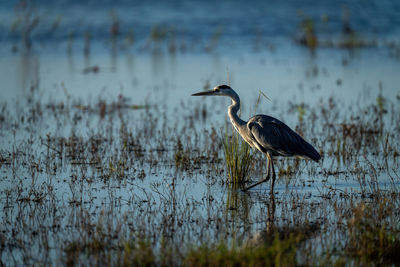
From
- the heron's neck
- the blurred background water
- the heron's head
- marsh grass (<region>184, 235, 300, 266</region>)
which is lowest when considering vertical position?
marsh grass (<region>184, 235, 300, 266</region>)

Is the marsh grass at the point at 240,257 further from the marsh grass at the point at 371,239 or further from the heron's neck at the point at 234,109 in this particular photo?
the heron's neck at the point at 234,109

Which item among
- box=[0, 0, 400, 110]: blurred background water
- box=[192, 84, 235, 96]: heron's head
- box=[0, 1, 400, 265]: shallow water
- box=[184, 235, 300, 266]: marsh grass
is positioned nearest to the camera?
box=[184, 235, 300, 266]: marsh grass

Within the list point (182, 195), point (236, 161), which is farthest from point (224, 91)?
point (182, 195)

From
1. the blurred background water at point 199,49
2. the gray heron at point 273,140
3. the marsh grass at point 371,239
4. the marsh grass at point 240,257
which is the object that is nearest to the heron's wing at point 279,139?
the gray heron at point 273,140

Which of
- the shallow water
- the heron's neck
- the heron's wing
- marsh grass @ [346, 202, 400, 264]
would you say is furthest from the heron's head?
marsh grass @ [346, 202, 400, 264]

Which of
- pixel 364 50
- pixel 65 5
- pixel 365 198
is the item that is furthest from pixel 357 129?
pixel 65 5

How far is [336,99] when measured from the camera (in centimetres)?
1263

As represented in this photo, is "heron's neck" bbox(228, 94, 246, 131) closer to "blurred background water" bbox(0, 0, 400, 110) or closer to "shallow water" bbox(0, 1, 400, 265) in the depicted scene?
"shallow water" bbox(0, 1, 400, 265)

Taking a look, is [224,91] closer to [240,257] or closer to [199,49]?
[240,257]

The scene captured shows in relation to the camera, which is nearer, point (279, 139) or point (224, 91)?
point (279, 139)

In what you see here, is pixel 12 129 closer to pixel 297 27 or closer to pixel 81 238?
pixel 81 238

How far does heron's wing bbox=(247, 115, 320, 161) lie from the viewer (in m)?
7.20

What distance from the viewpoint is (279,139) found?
7.18 meters

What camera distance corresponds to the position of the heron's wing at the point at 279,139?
7.20 m
